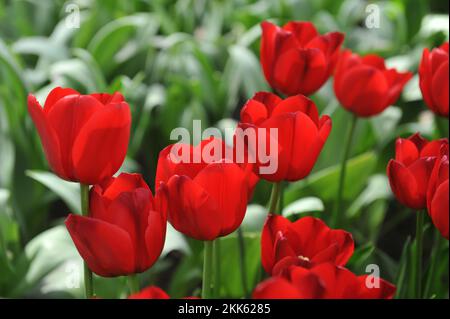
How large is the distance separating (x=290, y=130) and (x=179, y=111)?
1.02 meters

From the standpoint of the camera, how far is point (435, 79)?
98 cm

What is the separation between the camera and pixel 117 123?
Answer: 0.74m

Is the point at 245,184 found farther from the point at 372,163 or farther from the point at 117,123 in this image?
the point at 372,163

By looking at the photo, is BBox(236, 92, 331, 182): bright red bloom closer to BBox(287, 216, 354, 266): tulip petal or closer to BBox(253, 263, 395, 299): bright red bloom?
BBox(287, 216, 354, 266): tulip petal

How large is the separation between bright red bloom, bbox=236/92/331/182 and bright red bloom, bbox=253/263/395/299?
7.3 inches

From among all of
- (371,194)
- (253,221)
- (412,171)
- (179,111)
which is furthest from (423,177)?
(179,111)

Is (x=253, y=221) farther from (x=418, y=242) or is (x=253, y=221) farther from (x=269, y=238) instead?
(x=269, y=238)

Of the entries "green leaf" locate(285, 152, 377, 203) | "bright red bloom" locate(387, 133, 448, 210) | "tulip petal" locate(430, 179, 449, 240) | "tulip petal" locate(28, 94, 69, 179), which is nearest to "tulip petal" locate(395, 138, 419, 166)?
"bright red bloom" locate(387, 133, 448, 210)

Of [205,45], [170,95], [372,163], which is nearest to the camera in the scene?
[372,163]

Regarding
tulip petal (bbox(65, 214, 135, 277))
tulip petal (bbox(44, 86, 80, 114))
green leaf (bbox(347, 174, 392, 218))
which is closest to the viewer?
tulip petal (bbox(65, 214, 135, 277))

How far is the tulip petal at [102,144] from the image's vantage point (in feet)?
2.41

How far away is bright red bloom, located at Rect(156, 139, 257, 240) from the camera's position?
27.3 inches
